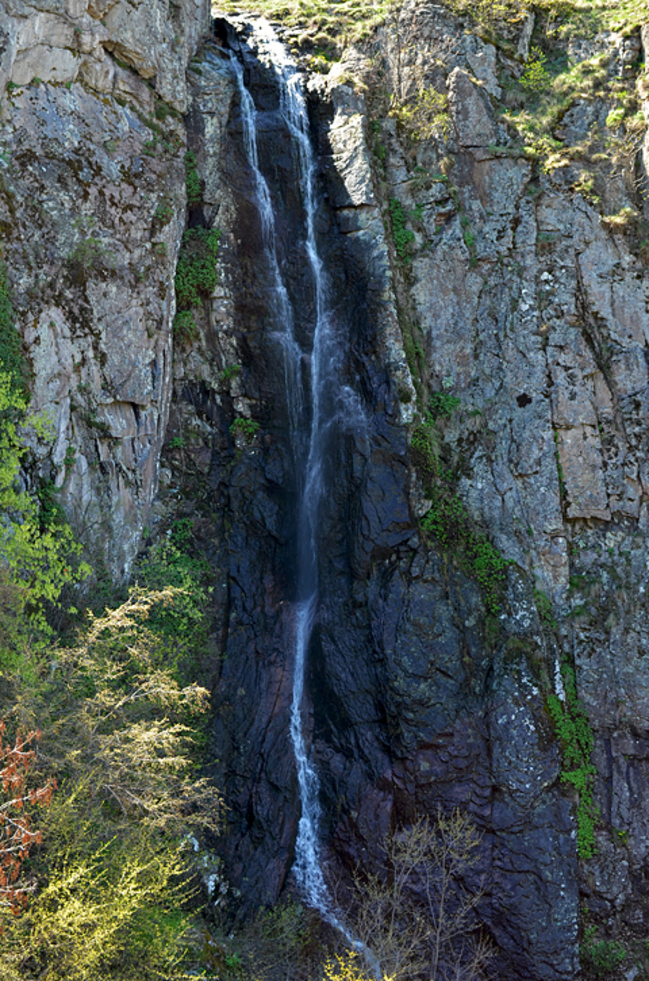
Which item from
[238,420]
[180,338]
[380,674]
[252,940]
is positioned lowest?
[252,940]

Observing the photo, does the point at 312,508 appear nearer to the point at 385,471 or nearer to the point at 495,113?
→ the point at 385,471

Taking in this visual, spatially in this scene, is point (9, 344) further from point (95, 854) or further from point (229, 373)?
point (95, 854)

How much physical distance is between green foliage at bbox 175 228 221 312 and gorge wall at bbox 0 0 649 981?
1.37 ft

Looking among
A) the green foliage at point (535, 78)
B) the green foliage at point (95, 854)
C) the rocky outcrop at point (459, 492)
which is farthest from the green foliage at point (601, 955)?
the green foliage at point (535, 78)

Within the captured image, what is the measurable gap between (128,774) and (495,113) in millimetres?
17520

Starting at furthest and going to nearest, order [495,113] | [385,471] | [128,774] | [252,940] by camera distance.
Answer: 1. [495,113]
2. [385,471]
3. [252,940]
4. [128,774]

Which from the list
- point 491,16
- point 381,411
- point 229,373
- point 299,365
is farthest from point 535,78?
point 229,373

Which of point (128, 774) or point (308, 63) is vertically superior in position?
point (308, 63)

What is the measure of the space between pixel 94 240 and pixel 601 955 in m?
17.4

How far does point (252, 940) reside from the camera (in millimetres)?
10977

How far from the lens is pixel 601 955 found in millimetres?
12094

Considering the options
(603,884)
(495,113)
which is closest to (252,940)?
(603,884)

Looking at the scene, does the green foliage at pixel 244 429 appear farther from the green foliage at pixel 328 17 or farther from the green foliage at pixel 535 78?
the green foliage at pixel 535 78

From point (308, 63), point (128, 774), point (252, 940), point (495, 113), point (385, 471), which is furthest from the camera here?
point (308, 63)
